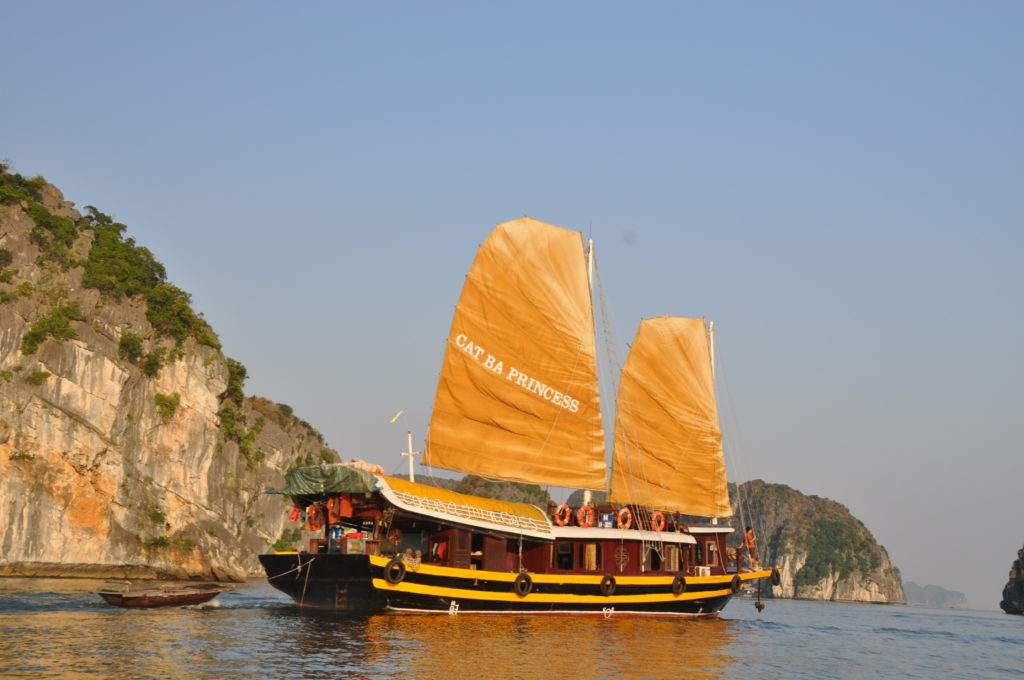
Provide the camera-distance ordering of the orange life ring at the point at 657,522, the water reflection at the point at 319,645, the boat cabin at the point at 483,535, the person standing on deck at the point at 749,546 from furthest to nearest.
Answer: the person standing on deck at the point at 749,546 → the orange life ring at the point at 657,522 → the boat cabin at the point at 483,535 → the water reflection at the point at 319,645

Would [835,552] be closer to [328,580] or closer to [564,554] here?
[564,554]

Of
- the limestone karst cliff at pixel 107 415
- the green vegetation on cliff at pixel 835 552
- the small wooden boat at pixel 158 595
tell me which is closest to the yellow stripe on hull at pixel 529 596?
the small wooden boat at pixel 158 595

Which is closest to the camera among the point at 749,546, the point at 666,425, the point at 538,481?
the point at 538,481

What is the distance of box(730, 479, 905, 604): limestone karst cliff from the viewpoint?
6708 inches

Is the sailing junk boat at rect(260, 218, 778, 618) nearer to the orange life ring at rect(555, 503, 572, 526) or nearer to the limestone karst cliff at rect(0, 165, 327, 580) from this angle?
the orange life ring at rect(555, 503, 572, 526)

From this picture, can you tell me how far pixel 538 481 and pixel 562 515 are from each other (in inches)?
103

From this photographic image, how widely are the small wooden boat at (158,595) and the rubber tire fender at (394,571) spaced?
7.02m

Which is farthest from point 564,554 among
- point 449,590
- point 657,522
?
point 449,590

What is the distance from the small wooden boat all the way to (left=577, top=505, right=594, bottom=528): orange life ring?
12.9m

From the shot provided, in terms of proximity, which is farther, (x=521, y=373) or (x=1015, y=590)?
(x=1015, y=590)

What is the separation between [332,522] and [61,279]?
→ 4206 centimetres

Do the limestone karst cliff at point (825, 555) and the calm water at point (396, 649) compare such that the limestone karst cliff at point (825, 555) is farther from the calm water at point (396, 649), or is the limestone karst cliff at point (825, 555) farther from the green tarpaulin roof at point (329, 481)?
the green tarpaulin roof at point (329, 481)

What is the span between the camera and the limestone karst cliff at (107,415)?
58375 mm

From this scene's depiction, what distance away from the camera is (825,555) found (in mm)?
175625
